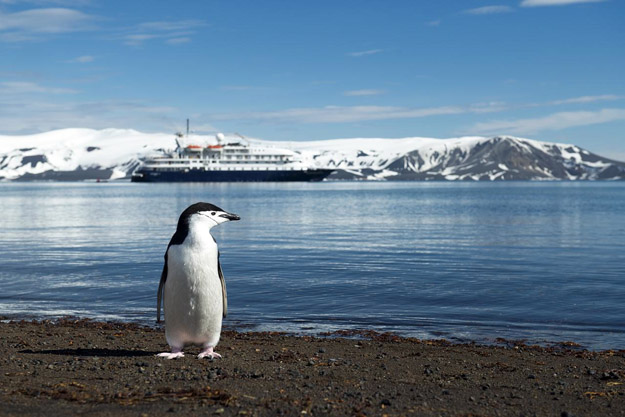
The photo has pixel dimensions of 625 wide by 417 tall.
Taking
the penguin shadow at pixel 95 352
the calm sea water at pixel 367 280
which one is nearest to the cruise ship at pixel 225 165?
the calm sea water at pixel 367 280

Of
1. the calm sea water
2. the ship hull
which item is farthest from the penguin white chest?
the ship hull

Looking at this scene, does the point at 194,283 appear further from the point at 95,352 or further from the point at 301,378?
the point at 301,378

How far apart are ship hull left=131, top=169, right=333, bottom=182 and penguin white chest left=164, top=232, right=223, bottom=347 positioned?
167 meters

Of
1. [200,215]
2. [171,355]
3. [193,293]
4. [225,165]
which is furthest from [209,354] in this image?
[225,165]

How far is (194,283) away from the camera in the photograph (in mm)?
8828

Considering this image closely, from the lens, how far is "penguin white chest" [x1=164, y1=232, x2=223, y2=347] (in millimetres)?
8688

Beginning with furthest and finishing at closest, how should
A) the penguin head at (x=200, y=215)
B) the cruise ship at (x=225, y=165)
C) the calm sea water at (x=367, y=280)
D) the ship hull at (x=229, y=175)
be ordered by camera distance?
the cruise ship at (x=225, y=165)
the ship hull at (x=229, y=175)
the calm sea water at (x=367, y=280)
the penguin head at (x=200, y=215)

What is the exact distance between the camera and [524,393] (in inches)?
293

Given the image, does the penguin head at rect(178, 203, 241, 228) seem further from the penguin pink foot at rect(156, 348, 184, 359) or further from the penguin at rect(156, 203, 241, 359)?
the penguin pink foot at rect(156, 348, 184, 359)

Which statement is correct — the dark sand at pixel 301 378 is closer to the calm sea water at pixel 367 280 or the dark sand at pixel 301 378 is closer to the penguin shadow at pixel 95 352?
the penguin shadow at pixel 95 352

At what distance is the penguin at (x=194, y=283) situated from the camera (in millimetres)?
8648

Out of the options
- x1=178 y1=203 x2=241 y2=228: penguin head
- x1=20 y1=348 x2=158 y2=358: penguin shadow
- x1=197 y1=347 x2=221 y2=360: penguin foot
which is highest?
x1=178 y1=203 x2=241 y2=228: penguin head

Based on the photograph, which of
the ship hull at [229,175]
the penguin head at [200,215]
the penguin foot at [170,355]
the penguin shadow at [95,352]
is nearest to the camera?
the penguin head at [200,215]

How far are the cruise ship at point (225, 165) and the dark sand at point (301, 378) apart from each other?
166m
